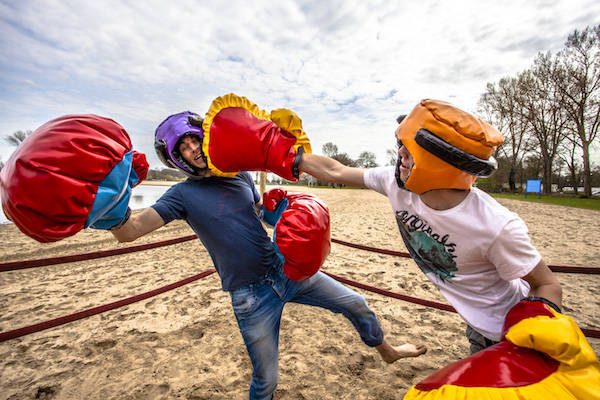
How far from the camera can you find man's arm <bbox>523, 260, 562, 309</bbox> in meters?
1.08

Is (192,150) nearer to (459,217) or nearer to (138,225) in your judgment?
(138,225)

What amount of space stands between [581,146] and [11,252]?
30872 mm

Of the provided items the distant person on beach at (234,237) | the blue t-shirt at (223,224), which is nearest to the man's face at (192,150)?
the distant person on beach at (234,237)

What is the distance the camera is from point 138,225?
135cm

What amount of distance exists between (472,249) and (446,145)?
508 millimetres

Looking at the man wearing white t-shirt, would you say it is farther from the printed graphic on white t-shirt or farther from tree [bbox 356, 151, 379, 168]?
tree [bbox 356, 151, 379, 168]

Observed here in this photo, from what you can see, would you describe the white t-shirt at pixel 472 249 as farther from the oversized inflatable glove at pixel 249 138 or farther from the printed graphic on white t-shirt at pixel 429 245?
the oversized inflatable glove at pixel 249 138

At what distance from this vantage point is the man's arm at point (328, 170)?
137 centimetres

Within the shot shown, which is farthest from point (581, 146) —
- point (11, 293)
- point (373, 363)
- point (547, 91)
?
point (11, 293)

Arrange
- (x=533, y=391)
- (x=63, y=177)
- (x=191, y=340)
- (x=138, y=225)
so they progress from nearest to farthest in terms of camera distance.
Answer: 1. (x=533, y=391)
2. (x=63, y=177)
3. (x=138, y=225)
4. (x=191, y=340)

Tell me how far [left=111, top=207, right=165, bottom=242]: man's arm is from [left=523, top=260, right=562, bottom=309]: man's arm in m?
1.75

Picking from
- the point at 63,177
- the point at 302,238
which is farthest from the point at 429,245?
the point at 63,177

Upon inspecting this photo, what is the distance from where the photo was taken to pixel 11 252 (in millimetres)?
5934

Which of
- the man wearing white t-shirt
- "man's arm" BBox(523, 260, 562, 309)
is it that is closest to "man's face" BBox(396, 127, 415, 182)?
the man wearing white t-shirt
